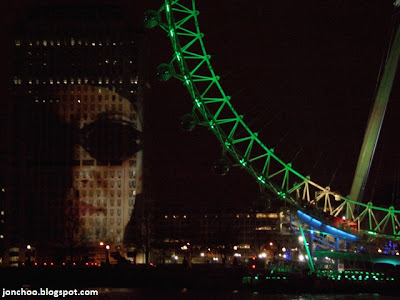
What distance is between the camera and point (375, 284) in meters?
47.7

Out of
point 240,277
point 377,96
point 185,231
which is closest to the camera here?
point 377,96

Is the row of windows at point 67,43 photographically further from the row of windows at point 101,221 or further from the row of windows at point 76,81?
the row of windows at point 101,221

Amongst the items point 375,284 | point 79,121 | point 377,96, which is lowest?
point 375,284

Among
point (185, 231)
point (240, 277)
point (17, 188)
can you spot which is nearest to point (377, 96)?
point (240, 277)

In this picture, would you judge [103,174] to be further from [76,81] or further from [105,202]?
[76,81]

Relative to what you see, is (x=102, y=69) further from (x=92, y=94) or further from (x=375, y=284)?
(x=375, y=284)

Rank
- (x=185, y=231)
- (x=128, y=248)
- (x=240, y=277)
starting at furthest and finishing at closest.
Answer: (x=185, y=231)
(x=128, y=248)
(x=240, y=277)

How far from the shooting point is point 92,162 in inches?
4471

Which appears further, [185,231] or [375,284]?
[185,231]

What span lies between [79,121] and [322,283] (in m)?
73.4

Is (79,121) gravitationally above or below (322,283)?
above

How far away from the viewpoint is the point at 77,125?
11400 centimetres

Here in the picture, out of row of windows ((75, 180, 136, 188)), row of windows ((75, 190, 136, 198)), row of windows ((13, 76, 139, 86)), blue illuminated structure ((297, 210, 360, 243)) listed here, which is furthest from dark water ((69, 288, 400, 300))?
row of windows ((13, 76, 139, 86))

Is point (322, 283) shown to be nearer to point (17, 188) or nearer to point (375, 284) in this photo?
point (375, 284)
